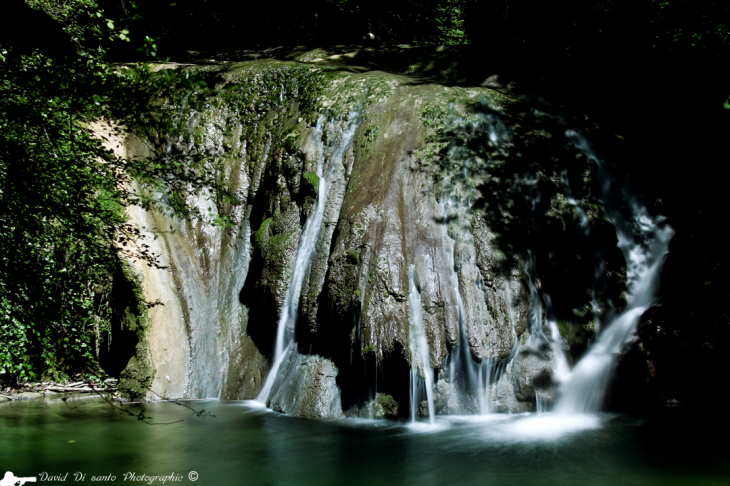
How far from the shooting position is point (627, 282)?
7863 millimetres

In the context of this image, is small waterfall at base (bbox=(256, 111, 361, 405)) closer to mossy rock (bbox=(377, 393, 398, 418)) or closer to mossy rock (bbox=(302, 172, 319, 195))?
mossy rock (bbox=(302, 172, 319, 195))

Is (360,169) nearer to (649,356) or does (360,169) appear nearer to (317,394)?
(317,394)

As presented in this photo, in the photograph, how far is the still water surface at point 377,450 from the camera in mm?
5234

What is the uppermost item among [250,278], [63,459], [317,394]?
[250,278]

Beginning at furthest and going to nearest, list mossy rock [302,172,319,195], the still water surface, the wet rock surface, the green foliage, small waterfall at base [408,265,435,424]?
mossy rock [302,172,319,195] < the wet rock surface < small waterfall at base [408,265,435,424] < the still water surface < the green foliage

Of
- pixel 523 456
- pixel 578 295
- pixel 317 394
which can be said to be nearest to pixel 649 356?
pixel 578 295

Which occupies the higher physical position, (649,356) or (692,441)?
(649,356)

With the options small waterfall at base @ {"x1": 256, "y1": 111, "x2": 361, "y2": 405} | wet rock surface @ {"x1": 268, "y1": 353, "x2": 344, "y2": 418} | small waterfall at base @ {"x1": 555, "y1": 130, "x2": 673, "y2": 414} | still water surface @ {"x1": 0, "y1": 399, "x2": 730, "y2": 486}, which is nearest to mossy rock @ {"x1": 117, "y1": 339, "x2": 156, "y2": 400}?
still water surface @ {"x1": 0, "y1": 399, "x2": 730, "y2": 486}

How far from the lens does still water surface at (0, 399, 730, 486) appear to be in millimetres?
5234

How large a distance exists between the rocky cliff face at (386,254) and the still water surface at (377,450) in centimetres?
54

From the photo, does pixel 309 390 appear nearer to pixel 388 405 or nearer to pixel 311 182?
pixel 388 405

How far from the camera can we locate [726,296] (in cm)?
710

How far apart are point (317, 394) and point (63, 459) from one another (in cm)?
295

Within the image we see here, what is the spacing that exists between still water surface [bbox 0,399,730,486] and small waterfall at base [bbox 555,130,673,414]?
1.08 ft
